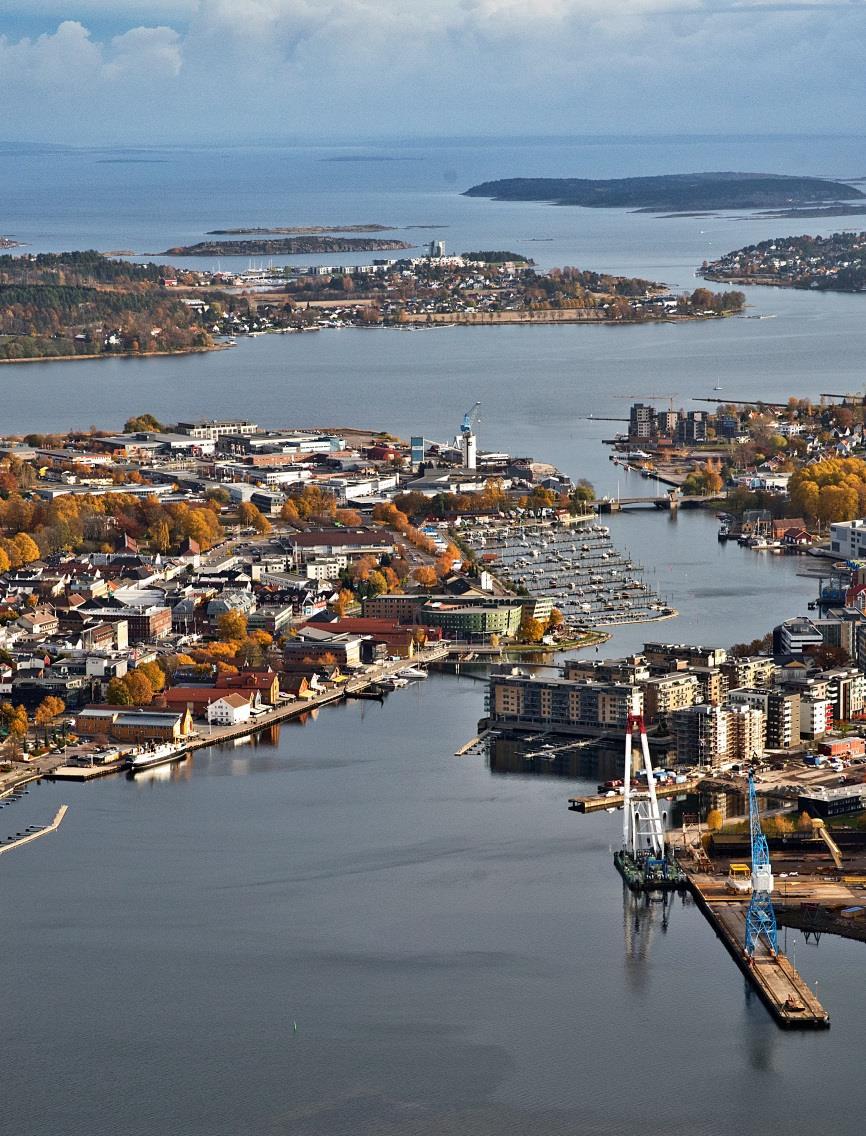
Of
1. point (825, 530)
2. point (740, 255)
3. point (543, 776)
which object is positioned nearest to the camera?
point (543, 776)

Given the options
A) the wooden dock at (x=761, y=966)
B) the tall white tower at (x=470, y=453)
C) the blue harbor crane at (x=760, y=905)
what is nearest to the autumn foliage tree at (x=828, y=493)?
the tall white tower at (x=470, y=453)

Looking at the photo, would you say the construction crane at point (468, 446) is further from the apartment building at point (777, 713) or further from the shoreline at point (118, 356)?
the shoreline at point (118, 356)

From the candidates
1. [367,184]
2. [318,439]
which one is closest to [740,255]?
[318,439]

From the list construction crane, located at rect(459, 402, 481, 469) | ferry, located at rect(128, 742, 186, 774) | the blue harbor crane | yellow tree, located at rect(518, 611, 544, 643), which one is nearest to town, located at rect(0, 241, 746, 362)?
construction crane, located at rect(459, 402, 481, 469)

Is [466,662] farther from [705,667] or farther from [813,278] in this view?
[813,278]

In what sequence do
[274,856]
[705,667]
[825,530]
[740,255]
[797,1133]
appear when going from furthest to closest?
[740,255] → [825,530] → [705,667] → [274,856] → [797,1133]

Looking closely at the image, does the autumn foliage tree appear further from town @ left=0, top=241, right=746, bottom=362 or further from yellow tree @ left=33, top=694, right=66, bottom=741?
town @ left=0, top=241, right=746, bottom=362
